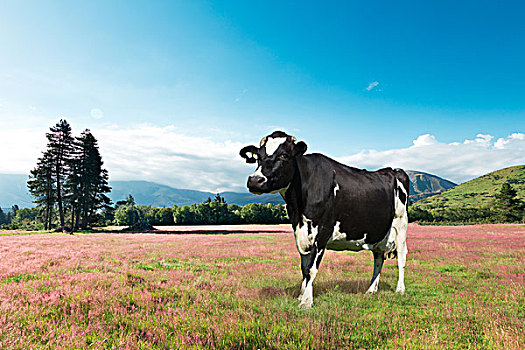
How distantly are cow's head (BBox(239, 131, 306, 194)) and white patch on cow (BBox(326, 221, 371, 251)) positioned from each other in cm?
156

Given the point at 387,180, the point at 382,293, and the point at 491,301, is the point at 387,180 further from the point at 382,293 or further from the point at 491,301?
the point at 491,301

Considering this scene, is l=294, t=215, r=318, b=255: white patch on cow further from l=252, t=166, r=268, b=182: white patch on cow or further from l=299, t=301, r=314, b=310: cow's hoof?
l=252, t=166, r=268, b=182: white patch on cow

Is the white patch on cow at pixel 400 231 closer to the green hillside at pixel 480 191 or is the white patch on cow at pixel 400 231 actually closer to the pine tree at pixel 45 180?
the pine tree at pixel 45 180

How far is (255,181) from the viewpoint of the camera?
4887mm

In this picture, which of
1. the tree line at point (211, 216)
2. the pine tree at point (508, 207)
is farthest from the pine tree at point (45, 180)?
the pine tree at point (508, 207)

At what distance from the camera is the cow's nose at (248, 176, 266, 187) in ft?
16.0

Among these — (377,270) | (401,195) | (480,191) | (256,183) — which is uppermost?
(256,183)

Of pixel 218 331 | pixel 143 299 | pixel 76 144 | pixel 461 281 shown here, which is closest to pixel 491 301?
pixel 461 281

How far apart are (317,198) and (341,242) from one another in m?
1.26

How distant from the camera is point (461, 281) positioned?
324 inches

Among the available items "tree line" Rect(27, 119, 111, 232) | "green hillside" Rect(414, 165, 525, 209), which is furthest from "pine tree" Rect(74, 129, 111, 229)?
"green hillside" Rect(414, 165, 525, 209)

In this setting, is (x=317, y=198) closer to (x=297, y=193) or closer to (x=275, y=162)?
(x=297, y=193)

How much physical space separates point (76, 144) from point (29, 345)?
50.5 meters

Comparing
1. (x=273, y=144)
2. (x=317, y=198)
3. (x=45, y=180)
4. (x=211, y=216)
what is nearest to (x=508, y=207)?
(x=211, y=216)
